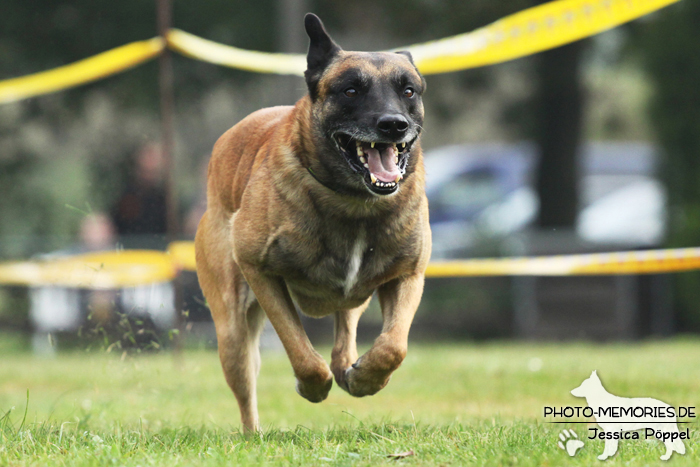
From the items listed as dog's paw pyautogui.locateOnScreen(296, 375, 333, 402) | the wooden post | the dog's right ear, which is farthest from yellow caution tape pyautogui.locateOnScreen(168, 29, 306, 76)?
dog's paw pyautogui.locateOnScreen(296, 375, 333, 402)

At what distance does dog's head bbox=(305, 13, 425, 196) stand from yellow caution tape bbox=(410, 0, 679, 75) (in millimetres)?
3448

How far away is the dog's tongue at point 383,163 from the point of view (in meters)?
3.89

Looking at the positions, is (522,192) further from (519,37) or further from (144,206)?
(519,37)

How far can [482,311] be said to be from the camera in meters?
11.9

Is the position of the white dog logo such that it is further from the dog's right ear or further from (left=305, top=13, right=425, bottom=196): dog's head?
the dog's right ear

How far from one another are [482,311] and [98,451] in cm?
892

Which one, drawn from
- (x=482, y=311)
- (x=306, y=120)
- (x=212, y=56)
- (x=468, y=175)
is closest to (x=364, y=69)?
(x=306, y=120)

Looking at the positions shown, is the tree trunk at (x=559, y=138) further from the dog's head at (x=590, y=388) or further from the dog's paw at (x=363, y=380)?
the dog's head at (x=590, y=388)

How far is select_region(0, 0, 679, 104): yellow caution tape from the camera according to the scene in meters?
7.07

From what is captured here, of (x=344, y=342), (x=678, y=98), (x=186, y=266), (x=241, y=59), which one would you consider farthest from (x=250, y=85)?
(x=344, y=342)

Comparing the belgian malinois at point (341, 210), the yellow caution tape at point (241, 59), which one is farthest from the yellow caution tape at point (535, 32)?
the belgian malinois at point (341, 210)

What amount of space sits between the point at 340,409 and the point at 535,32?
11.4 ft

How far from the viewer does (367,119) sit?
382 centimetres

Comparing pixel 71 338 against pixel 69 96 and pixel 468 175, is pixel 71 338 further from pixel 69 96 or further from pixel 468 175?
pixel 468 175
